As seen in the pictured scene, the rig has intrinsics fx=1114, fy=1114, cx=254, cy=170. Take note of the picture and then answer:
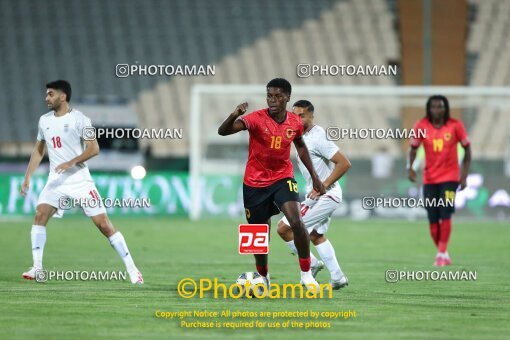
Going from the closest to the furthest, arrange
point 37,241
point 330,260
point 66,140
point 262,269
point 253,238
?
point 253,238
point 262,269
point 330,260
point 66,140
point 37,241

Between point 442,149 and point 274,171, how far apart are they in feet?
19.3

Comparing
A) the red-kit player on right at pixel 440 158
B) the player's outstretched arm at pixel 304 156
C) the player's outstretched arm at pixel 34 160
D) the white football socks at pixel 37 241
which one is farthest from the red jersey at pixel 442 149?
the white football socks at pixel 37 241

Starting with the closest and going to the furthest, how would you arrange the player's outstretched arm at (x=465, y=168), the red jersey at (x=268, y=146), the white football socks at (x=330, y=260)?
1. the red jersey at (x=268, y=146)
2. the white football socks at (x=330, y=260)
3. the player's outstretched arm at (x=465, y=168)

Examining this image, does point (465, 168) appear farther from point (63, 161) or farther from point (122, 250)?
point (63, 161)

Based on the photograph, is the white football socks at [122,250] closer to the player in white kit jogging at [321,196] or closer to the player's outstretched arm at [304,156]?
the player in white kit jogging at [321,196]

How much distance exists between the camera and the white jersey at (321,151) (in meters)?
12.4

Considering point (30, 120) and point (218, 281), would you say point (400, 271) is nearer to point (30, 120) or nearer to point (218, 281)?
point (218, 281)

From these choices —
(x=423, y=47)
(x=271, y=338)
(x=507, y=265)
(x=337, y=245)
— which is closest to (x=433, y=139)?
(x=507, y=265)

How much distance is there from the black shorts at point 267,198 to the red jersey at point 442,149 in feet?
18.6

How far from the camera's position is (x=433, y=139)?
54.2ft

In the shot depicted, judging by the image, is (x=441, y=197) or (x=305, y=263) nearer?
(x=305, y=263)

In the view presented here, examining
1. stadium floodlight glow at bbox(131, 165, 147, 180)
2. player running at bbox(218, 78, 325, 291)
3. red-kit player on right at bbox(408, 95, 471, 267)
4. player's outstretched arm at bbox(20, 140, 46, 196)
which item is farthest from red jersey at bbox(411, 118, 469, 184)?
stadium floodlight glow at bbox(131, 165, 147, 180)

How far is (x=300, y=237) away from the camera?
1118cm

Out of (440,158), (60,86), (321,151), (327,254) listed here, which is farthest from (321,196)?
(440,158)
